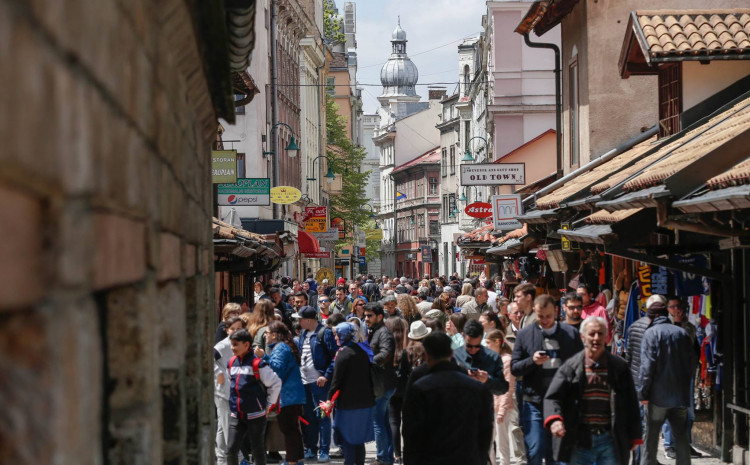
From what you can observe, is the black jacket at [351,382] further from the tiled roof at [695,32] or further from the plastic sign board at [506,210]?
the plastic sign board at [506,210]

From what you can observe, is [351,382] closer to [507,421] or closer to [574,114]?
[507,421]

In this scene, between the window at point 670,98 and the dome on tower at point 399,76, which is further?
the dome on tower at point 399,76

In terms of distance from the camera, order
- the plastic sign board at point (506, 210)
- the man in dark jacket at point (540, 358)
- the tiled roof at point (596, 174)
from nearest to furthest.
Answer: the man in dark jacket at point (540, 358) → the tiled roof at point (596, 174) → the plastic sign board at point (506, 210)

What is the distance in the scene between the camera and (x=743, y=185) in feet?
30.3

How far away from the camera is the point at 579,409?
8.80 metres

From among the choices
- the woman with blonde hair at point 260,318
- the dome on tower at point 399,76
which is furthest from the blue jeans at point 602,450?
the dome on tower at point 399,76

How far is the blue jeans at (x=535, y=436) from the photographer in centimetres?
1059

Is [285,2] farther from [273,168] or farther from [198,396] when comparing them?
[198,396]

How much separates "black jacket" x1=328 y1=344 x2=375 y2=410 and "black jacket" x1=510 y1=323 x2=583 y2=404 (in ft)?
6.53

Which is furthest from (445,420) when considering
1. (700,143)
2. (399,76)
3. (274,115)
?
(399,76)

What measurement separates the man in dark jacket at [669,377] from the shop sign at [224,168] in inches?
426

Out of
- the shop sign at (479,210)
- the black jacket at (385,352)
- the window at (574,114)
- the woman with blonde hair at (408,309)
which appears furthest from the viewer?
→ the shop sign at (479,210)

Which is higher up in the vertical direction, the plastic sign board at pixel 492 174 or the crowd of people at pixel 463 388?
the plastic sign board at pixel 492 174

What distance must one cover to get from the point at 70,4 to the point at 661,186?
10209mm
